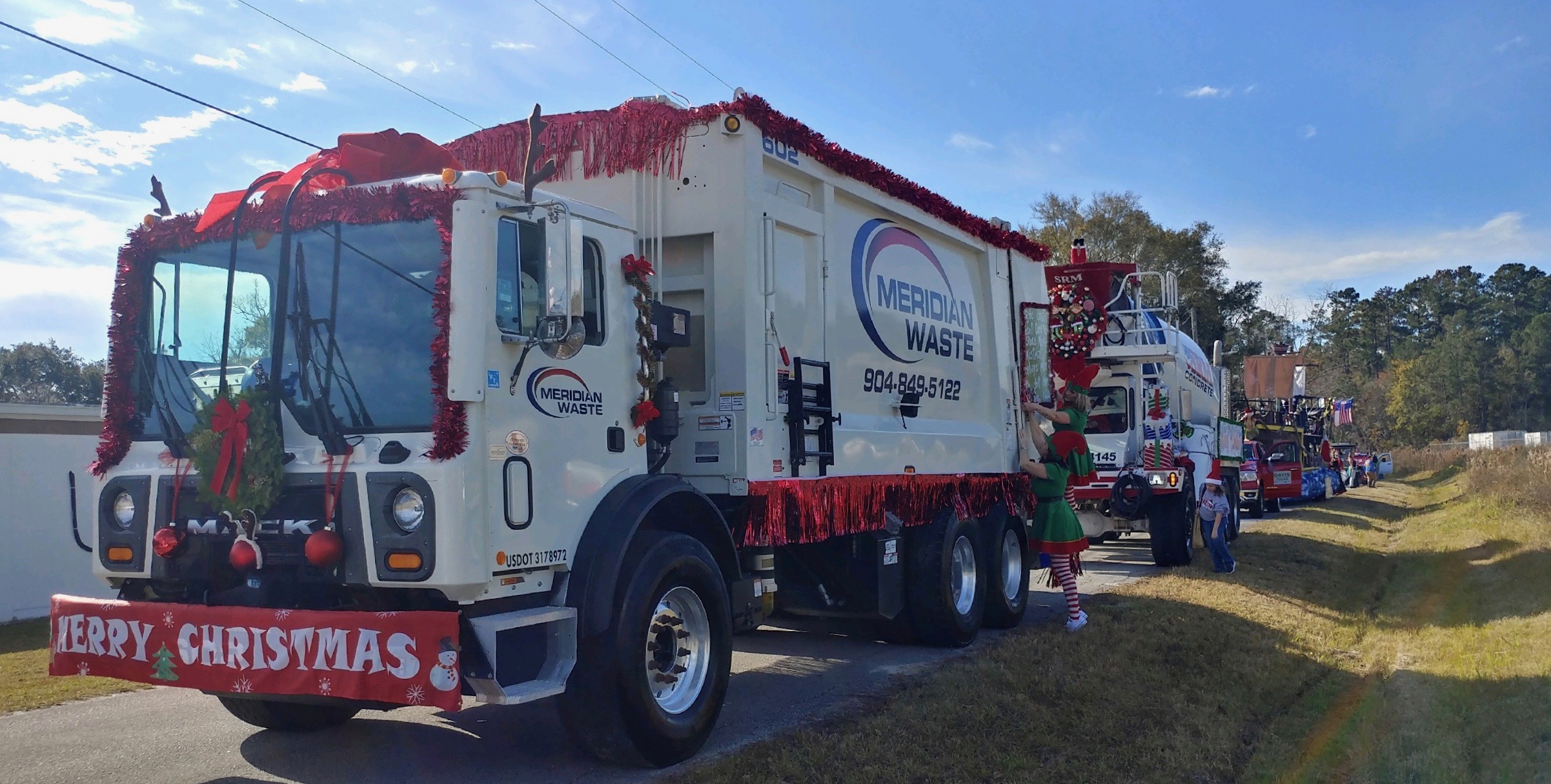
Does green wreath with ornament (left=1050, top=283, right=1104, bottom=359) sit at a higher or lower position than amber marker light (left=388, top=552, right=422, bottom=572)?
higher

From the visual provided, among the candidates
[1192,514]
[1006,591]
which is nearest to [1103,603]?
[1006,591]

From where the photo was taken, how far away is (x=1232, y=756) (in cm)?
550

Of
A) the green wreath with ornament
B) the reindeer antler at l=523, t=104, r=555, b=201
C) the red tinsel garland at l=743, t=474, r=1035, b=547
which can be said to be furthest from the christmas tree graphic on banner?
Result: the green wreath with ornament

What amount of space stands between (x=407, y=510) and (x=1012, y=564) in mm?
6619

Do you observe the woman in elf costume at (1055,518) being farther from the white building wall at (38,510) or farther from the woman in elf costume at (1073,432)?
the white building wall at (38,510)

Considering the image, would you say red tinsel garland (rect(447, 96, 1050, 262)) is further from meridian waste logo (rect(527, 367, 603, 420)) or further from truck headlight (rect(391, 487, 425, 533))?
truck headlight (rect(391, 487, 425, 533))

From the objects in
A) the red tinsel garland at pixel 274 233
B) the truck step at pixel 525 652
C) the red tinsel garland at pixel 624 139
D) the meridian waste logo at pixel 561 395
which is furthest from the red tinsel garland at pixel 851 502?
the red tinsel garland at pixel 274 233

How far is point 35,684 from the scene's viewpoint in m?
7.25

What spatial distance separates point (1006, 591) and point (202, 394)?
6702mm

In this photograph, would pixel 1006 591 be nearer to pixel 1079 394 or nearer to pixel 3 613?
pixel 1079 394

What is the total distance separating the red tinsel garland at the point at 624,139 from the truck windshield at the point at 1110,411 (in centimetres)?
897

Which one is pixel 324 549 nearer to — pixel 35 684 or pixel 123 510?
pixel 123 510

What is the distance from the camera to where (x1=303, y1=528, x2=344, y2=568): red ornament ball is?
420 cm

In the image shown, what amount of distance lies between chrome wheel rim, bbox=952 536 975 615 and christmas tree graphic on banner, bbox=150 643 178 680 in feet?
18.2
